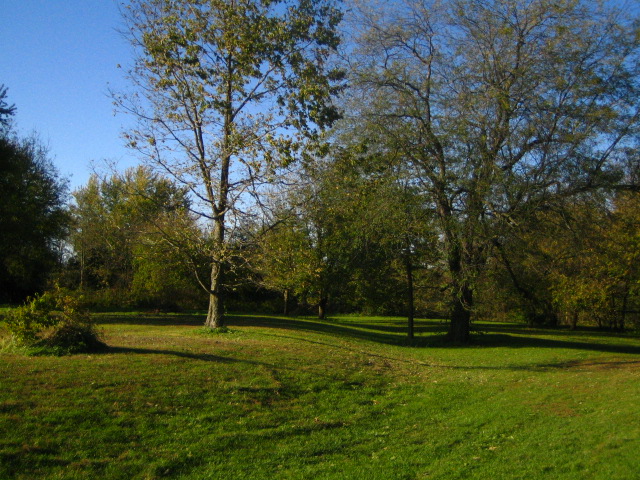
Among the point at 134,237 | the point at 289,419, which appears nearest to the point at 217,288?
the point at 134,237

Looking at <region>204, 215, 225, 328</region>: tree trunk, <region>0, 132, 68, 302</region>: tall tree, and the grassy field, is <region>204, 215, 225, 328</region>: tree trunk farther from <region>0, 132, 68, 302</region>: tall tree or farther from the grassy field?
<region>0, 132, 68, 302</region>: tall tree

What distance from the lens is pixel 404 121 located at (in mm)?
20641

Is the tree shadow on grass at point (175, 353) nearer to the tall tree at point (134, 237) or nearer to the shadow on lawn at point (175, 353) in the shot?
the shadow on lawn at point (175, 353)

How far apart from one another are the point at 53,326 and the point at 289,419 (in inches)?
220

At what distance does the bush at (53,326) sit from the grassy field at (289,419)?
0.50 meters

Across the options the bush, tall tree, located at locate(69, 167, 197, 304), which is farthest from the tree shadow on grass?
tall tree, located at locate(69, 167, 197, 304)

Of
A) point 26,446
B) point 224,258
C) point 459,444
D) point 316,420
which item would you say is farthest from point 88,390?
point 224,258

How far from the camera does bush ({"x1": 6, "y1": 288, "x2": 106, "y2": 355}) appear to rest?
10.6 metres

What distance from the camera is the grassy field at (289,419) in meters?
6.57

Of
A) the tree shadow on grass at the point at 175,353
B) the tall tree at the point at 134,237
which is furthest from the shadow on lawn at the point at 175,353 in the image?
the tall tree at the point at 134,237

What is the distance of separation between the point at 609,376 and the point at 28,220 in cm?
2391

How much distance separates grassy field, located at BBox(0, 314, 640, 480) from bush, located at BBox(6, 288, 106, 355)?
0.50m

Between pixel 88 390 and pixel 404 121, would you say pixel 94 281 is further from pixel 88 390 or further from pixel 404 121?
pixel 88 390

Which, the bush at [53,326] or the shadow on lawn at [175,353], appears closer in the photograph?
the bush at [53,326]
